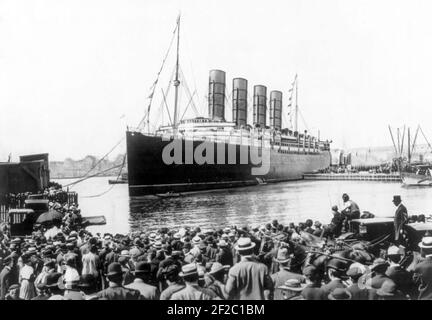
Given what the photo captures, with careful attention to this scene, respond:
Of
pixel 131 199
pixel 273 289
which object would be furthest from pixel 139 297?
pixel 131 199

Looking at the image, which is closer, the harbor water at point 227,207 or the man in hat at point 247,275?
the man in hat at point 247,275

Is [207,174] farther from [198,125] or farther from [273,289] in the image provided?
[273,289]

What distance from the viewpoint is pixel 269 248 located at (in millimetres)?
6238

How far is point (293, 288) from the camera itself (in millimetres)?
4168

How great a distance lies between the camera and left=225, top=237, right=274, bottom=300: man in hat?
4.37 metres

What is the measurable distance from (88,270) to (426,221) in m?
6.16

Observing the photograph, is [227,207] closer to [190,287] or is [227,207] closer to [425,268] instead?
[425,268]

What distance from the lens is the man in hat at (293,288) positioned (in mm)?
4180

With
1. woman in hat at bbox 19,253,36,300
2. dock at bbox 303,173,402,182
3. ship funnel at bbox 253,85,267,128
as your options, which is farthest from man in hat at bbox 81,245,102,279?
ship funnel at bbox 253,85,267,128

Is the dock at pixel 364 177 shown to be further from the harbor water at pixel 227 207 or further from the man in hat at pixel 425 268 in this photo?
the man in hat at pixel 425 268

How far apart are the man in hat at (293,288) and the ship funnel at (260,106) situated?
2607cm

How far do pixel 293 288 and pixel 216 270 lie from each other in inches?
37.2

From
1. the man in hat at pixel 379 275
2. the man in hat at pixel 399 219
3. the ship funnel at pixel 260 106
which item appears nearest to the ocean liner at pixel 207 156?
the ship funnel at pixel 260 106

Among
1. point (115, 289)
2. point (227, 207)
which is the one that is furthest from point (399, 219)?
point (227, 207)
